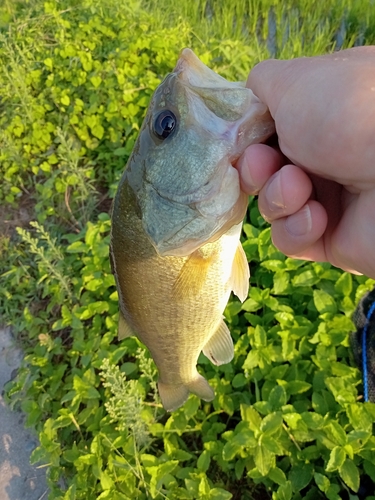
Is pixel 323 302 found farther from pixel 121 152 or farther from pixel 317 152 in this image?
pixel 121 152

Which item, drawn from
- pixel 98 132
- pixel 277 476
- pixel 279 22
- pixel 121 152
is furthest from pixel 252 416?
pixel 279 22

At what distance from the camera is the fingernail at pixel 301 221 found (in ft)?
4.09

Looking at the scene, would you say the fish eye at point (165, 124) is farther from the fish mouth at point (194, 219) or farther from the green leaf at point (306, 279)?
the green leaf at point (306, 279)

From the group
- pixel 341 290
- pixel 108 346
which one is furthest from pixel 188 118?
pixel 108 346

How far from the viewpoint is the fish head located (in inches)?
45.7

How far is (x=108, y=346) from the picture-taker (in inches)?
96.4

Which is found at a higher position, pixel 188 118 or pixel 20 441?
pixel 188 118

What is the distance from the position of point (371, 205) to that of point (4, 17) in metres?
5.26

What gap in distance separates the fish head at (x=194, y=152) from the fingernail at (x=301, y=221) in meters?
0.15

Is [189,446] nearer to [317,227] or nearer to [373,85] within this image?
[317,227]

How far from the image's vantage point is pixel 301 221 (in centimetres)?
125

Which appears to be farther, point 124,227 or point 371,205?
point 124,227

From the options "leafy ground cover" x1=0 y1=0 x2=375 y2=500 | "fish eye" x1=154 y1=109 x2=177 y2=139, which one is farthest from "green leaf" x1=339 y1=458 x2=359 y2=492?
"fish eye" x1=154 y1=109 x2=177 y2=139

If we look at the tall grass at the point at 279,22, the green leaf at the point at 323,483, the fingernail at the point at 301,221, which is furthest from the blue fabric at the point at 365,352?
the tall grass at the point at 279,22
